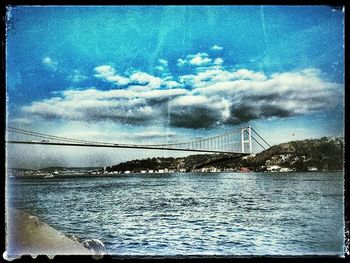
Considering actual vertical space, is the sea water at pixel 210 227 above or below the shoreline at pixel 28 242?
below

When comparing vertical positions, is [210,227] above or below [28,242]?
below

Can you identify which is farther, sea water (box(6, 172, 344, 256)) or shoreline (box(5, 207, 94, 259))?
sea water (box(6, 172, 344, 256))

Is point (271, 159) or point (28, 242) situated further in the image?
point (271, 159)

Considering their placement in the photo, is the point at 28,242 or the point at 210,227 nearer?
the point at 28,242

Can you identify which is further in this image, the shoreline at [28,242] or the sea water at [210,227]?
the sea water at [210,227]

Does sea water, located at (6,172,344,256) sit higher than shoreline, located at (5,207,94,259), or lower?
lower

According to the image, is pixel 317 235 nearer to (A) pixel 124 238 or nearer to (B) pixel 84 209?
(A) pixel 124 238
